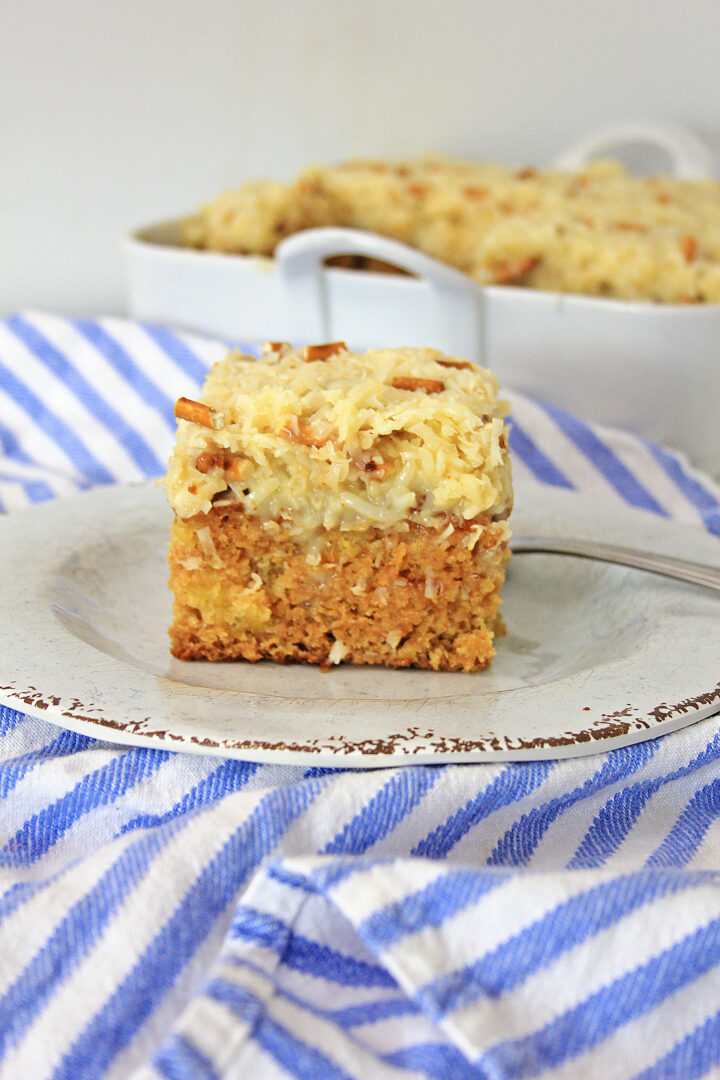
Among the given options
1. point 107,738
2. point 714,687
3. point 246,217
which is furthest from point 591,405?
point 107,738

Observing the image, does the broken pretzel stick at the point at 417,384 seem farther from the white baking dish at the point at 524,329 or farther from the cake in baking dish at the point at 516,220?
the cake in baking dish at the point at 516,220

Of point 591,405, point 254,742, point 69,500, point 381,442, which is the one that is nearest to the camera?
point 254,742

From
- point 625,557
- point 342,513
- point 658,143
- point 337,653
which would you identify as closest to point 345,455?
point 342,513

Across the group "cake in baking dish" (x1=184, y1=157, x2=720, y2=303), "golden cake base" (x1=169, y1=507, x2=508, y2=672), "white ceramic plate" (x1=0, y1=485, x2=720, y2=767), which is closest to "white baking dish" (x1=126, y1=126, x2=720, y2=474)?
"cake in baking dish" (x1=184, y1=157, x2=720, y2=303)

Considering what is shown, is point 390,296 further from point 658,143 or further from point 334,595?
point 658,143

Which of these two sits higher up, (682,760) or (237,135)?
(237,135)

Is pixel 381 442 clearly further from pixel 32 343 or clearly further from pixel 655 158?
pixel 655 158
